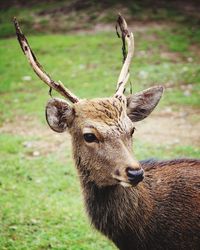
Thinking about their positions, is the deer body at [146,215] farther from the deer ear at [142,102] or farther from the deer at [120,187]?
the deer ear at [142,102]

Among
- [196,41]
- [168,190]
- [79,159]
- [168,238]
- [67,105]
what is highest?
[67,105]

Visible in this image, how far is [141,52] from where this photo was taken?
16.1 metres

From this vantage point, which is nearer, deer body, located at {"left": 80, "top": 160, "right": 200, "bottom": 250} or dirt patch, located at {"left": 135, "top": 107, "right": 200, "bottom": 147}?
deer body, located at {"left": 80, "top": 160, "right": 200, "bottom": 250}

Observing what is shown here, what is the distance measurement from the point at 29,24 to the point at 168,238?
20.0 metres

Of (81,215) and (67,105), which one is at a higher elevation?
(67,105)

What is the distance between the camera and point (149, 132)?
9133mm

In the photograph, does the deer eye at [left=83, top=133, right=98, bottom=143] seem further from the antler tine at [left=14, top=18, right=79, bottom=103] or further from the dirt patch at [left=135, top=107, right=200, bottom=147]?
the dirt patch at [left=135, top=107, right=200, bottom=147]

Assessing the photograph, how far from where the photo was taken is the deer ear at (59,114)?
3984mm

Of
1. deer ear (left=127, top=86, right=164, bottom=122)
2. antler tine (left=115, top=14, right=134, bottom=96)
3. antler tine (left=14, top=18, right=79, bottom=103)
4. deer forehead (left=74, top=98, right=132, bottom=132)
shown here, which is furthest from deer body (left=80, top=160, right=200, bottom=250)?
antler tine (left=115, top=14, right=134, bottom=96)

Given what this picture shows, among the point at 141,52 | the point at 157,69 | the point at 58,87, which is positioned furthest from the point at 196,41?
the point at 58,87

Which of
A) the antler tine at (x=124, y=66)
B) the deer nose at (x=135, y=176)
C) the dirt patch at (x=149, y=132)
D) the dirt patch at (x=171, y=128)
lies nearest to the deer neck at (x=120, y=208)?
the deer nose at (x=135, y=176)

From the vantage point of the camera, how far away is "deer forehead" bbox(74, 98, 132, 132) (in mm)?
3664

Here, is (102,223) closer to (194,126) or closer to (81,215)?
(81,215)

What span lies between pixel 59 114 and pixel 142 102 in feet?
2.53
